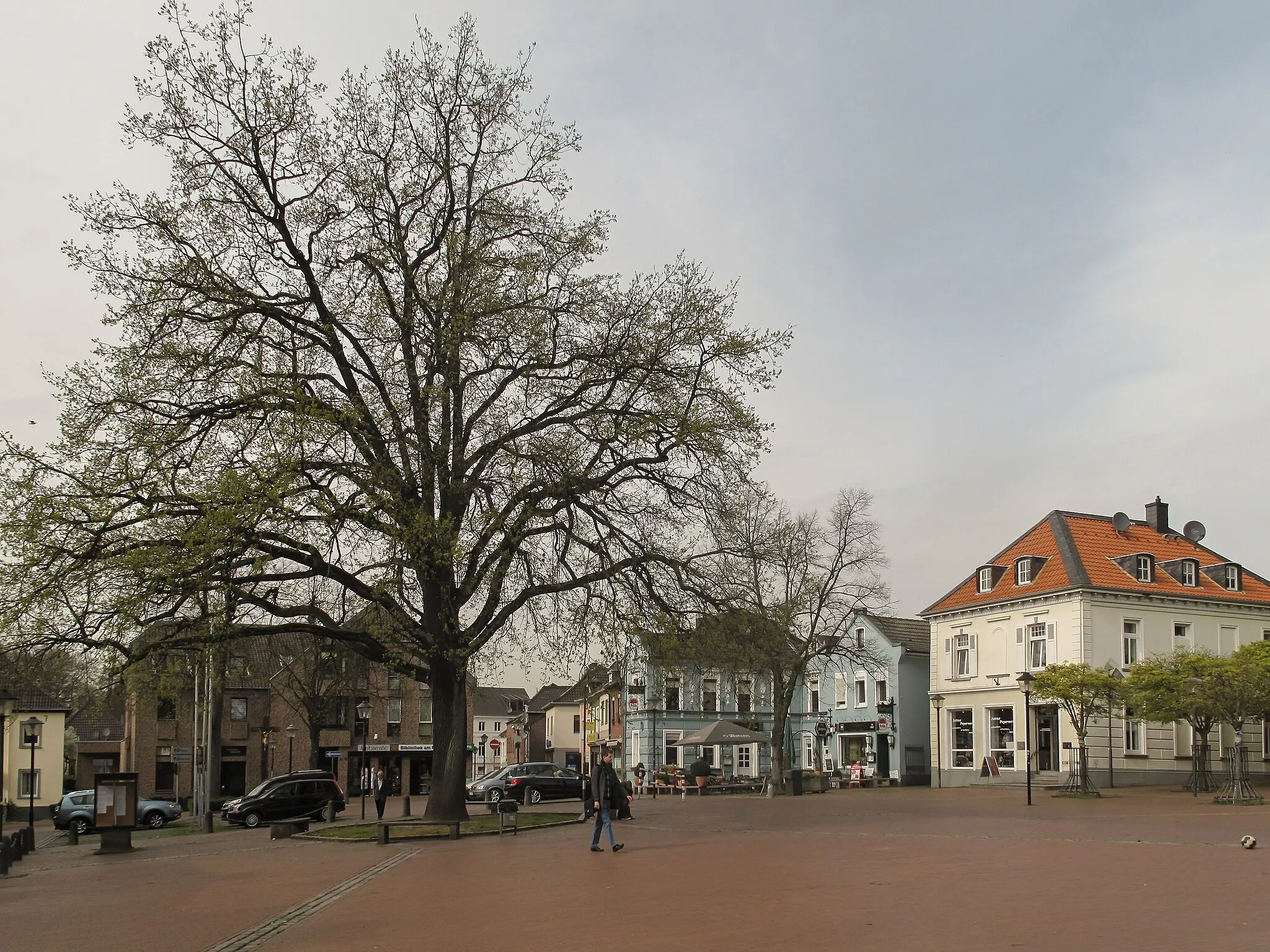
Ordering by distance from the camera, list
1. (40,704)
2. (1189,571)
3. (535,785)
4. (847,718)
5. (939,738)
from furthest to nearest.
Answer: (847,718) < (40,704) < (939,738) < (1189,571) < (535,785)

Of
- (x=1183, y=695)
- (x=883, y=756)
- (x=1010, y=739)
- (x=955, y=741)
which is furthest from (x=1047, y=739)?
(x=883, y=756)

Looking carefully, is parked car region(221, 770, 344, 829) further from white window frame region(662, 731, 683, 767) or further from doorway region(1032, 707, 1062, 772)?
white window frame region(662, 731, 683, 767)

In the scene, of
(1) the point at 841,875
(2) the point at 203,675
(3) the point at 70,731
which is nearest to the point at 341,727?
(3) the point at 70,731

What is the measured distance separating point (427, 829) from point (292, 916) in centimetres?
1346

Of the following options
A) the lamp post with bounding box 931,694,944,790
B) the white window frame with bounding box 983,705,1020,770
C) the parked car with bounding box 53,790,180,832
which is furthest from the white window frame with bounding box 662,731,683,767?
the parked car with bounding box 53,790,180,832

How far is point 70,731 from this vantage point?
308 ft

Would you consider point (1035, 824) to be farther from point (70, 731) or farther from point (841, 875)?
point (70, 731)

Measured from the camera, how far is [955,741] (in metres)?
56.5

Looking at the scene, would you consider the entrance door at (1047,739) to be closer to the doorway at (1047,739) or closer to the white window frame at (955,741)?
the doorway at (1047,739)

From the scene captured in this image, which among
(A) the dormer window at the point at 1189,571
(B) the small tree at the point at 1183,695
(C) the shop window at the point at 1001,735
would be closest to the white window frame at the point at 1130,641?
(A) the dormer window at the point at 1189,571

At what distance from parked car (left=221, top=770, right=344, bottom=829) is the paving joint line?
2092 centimetres

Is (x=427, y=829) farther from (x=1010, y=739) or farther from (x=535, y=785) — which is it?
(x=1010, y=739)

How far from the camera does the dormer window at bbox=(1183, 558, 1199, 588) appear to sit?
53312mm

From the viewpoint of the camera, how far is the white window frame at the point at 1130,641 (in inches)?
1959
